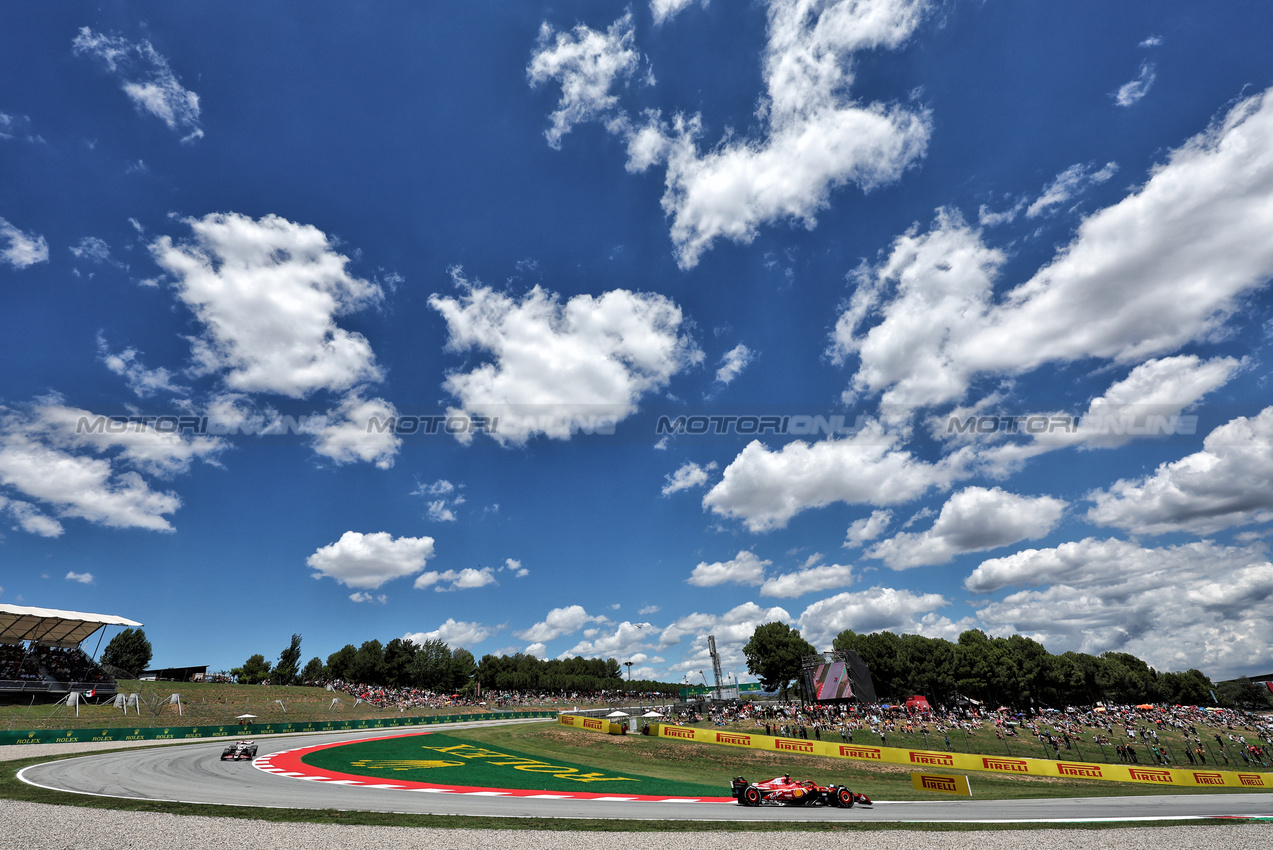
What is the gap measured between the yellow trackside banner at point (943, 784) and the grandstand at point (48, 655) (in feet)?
262

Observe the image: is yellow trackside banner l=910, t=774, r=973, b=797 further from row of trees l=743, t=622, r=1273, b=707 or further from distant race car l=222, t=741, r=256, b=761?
row of trees l=743, t=622, r=1273, b=707

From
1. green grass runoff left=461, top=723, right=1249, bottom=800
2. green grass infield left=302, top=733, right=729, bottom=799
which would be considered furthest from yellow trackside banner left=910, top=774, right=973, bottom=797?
green grass infield left=302, top=733, right=729, bottom=799

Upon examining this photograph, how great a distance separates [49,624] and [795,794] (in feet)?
304

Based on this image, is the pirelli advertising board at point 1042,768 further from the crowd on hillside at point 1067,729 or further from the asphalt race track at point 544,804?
the crowd on hillside at point 1067,729

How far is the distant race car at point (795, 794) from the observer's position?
22875 mm

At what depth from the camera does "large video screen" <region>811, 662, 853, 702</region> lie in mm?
72438

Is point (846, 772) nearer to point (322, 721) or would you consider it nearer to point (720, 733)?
point (720, 733)

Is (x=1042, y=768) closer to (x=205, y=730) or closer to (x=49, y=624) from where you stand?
(x=205, y=730)

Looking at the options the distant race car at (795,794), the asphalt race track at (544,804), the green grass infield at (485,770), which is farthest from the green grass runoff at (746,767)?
the distant race car at (795,794)

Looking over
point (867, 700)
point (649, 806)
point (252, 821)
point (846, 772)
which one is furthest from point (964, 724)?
point (252, 821)

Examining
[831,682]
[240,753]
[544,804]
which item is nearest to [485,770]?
[544,804]

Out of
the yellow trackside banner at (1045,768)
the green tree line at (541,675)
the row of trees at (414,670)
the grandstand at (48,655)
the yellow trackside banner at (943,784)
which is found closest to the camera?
the yellow trackside banner at (943,784)

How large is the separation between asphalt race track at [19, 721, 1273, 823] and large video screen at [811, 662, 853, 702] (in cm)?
4615

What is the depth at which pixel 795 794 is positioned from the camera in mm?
23078
